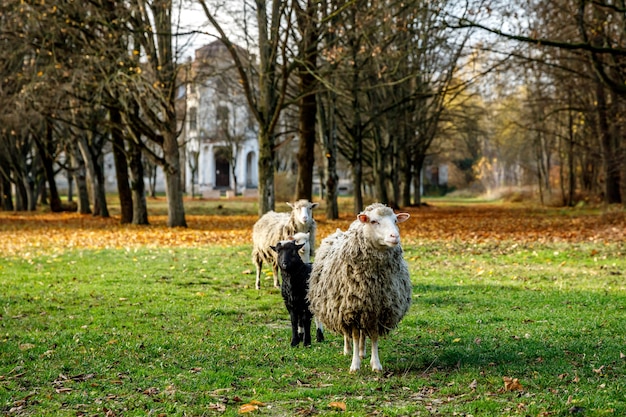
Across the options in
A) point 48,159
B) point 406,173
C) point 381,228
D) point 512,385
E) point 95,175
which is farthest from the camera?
point 406,173

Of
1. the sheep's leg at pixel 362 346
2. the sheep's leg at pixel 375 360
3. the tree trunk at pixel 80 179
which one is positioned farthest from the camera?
the tree trunk at pixel 80 179

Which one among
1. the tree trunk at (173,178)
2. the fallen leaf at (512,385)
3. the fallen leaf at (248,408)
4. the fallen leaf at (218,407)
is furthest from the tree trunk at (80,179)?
the fallen leaf at (512,385)

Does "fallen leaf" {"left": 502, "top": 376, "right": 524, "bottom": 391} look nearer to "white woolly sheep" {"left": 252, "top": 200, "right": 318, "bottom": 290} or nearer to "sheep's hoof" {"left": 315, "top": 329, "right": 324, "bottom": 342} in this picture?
"sheep's hoof" {"left": 315, "top": 329, "right": 324, "bottom": 342}

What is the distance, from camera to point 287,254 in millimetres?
8492

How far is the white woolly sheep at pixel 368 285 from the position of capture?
286 inches

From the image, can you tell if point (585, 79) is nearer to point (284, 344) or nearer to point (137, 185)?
point (137, 185)

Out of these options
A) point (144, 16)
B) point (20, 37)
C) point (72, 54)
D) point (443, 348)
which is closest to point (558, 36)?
point (144, 16)

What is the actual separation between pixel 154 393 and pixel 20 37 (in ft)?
74.8

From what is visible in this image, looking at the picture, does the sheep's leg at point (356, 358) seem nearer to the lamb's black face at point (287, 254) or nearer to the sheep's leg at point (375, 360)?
the sheep's leg at point (375, 360)

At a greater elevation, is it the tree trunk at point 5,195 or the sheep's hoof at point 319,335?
the tree trunk at point 5,195

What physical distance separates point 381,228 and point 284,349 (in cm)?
204

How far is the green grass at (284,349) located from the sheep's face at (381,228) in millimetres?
1291

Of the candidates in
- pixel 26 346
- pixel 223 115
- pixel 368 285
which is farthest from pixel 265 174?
pixel 223 115

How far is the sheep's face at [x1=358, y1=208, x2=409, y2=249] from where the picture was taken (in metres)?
7.07
